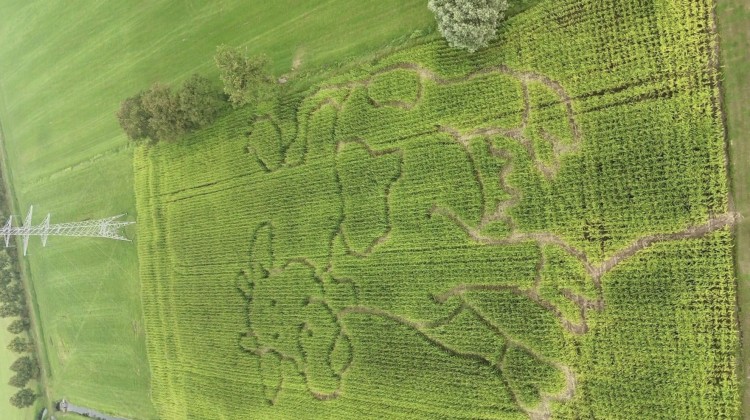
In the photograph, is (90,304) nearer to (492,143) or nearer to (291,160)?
(291,160)

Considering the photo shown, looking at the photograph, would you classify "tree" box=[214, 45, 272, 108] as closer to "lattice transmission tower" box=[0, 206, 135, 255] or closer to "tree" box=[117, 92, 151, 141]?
"tree" box=[117, 92, 151, 141]

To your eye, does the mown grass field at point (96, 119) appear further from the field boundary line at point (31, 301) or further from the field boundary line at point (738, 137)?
the field boundary line at point (738, 137)

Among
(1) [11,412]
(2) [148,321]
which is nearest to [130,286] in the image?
(2) [148,321]

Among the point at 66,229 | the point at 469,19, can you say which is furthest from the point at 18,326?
the point at 469,19

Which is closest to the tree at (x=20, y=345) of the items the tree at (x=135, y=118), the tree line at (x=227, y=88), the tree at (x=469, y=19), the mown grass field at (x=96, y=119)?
the mown grass field at (x=96, y=119)

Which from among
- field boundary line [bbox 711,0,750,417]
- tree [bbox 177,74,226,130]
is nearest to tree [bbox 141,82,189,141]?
tree [bbox 177,74,226,130]
